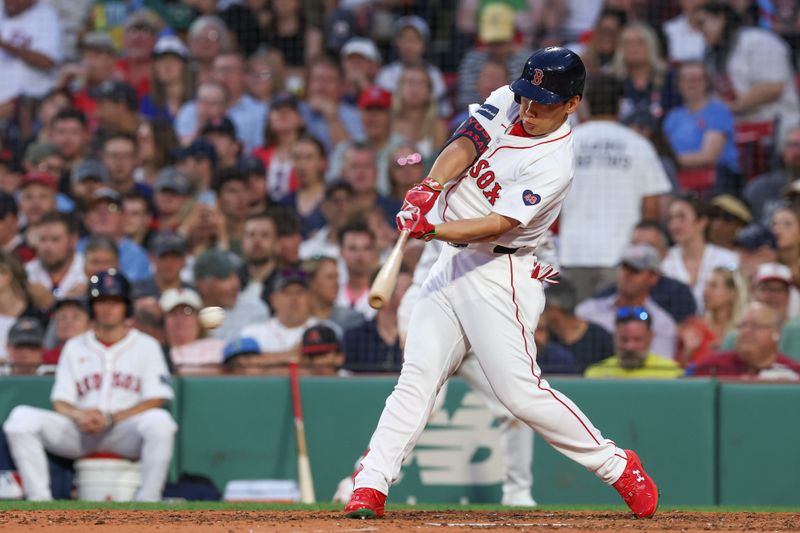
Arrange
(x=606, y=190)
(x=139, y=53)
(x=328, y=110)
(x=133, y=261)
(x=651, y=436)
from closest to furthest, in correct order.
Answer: (x=651, y=436), (x=606, y=190), (x=133, y=261), (x=328, y=110), (x=139, y=53)

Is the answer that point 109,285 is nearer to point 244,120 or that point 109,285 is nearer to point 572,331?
point 572,331

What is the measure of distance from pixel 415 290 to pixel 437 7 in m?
5.35

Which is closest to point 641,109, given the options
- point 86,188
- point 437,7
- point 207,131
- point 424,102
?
point 424,102

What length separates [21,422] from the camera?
7.46m

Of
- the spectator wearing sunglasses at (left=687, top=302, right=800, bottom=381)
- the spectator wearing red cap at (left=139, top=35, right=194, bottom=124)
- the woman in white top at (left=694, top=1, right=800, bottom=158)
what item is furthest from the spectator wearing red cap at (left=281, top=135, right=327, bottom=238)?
the spectator wearing sunglasses at (left=687, top=302, right=800, bottom=381)

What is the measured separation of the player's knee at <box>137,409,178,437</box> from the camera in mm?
7395

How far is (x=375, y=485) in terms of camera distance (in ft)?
16.3

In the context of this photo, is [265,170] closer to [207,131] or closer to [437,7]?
[207,131]

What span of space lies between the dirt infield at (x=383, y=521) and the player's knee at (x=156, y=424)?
5.62 ft

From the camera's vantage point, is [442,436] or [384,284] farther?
[442,436]

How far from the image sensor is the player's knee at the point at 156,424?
24.3 ft

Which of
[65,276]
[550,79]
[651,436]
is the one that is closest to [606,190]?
[651,436]

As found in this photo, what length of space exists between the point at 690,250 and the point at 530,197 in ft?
14.7

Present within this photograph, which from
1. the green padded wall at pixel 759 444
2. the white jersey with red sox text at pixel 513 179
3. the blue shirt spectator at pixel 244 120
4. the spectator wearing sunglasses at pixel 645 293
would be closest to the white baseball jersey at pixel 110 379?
the spectator wearing sunglasses at pixel 645 293
